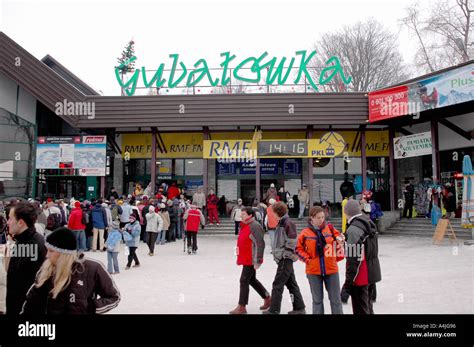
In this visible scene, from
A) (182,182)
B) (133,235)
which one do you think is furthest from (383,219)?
(133,235)

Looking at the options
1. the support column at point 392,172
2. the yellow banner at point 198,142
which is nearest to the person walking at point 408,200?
the support column at point 392,172

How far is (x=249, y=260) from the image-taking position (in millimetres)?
6211

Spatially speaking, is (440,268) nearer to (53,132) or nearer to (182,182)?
(182,182)

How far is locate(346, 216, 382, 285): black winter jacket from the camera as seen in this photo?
188 inches

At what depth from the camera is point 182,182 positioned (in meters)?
22.1

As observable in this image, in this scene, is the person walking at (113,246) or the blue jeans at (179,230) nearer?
the person walking at (113,246)

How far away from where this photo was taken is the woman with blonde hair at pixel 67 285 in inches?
121

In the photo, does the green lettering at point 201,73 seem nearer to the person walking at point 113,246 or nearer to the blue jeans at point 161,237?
the blue jeans at point 161,237

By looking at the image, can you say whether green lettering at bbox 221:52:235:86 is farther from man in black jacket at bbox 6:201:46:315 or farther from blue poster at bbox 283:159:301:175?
man in black jacket at bbox 6:201:46:315

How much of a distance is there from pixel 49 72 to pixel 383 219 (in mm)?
16986

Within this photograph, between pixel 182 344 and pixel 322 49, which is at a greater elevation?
pixel 322 49

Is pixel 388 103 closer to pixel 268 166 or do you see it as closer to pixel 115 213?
pixel 268 166

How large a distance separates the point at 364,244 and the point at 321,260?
0.59 meters

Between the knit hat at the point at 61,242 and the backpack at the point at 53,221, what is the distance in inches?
391
